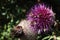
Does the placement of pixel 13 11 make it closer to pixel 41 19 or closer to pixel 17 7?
pixel 17 7

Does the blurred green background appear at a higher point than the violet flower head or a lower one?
higher

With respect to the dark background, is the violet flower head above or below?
below

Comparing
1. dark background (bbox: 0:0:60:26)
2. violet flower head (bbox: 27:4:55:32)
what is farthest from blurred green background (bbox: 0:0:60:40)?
violet flower head (bbox: 27:4:55:32)

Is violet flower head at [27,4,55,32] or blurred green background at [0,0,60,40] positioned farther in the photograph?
blurred green background at [0,0,60,40]

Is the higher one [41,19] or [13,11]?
[13,11]

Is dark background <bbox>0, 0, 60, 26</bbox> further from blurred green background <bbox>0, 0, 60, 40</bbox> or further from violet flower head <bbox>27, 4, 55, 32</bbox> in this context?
violet flower head <bbox>27, 4, 55, 32</bbox>

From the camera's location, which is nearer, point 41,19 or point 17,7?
point 41,19

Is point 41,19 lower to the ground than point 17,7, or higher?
lower

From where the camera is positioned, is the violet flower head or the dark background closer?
the violet flower head

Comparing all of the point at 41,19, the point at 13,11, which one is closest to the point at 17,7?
the point at 13,11

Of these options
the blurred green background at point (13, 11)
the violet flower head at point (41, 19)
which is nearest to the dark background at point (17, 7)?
the blurred green background at point (13, 11)

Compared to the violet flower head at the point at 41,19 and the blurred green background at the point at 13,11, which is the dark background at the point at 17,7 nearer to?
the blurred green background at the point at 13,11
